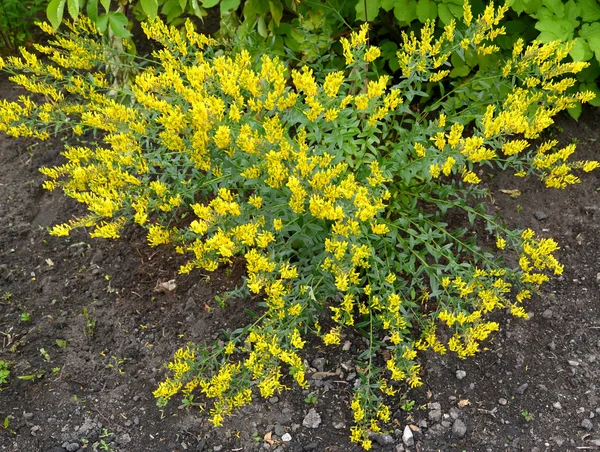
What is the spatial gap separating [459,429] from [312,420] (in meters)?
0.60

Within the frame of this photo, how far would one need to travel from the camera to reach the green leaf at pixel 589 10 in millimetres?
3010

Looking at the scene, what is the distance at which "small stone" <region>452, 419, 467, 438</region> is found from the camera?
2518mm

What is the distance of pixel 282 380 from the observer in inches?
107

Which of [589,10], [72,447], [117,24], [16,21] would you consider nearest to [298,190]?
[117,24]

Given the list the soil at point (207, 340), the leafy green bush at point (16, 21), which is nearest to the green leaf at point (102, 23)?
the soil at point (207, 340)

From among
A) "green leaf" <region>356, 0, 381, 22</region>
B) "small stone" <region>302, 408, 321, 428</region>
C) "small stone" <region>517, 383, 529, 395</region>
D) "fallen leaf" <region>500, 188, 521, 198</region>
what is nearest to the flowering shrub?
"small stone" <region>302, 408, 321, 428</region>

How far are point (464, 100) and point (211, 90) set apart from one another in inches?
48.7

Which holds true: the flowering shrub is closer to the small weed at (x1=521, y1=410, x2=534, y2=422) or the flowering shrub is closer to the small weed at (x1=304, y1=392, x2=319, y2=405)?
the small weed at (x1=304, y1=392, x2=319, y2=405)

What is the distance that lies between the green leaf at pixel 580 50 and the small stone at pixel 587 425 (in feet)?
5.02

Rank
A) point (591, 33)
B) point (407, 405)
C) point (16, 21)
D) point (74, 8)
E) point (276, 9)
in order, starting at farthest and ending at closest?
1. point (16, 21)
2. point (276, 9)
3. point (591, 33)
4. point (407, 405)
5. point (74, 8)

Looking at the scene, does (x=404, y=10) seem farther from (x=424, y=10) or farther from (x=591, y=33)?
(x=591, y=33)

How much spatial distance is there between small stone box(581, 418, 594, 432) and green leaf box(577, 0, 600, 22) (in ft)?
6.09

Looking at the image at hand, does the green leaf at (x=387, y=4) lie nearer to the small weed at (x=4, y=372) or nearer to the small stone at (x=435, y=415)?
the small stone at (x=435, y=415)

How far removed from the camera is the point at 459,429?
2521 millimetres
